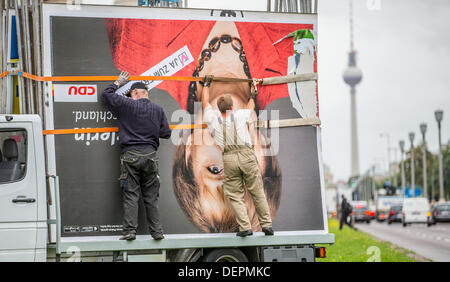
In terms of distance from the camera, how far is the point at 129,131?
269 inches

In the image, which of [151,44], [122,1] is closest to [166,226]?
[151,44]

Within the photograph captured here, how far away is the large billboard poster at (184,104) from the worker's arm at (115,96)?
127 mm

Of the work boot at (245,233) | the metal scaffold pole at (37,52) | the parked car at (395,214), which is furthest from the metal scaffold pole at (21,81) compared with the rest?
the parked car at (395,214)

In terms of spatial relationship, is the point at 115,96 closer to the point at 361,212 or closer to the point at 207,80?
the point at 207,80

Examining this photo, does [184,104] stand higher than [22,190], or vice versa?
[184,104]

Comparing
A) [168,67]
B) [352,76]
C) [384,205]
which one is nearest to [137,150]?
[168,67]

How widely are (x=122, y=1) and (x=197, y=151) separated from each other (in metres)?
2.85

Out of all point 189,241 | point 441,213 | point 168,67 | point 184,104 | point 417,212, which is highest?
point 168,67

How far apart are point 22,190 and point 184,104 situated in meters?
2.08

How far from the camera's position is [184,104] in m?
7.17

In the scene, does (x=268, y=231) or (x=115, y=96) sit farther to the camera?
(x=268, y=231)

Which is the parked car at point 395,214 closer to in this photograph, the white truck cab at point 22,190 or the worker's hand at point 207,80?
the worker's hand at point 207,80

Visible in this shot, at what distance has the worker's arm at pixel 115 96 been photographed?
677cm

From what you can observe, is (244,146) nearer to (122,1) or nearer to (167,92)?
(167,92)
